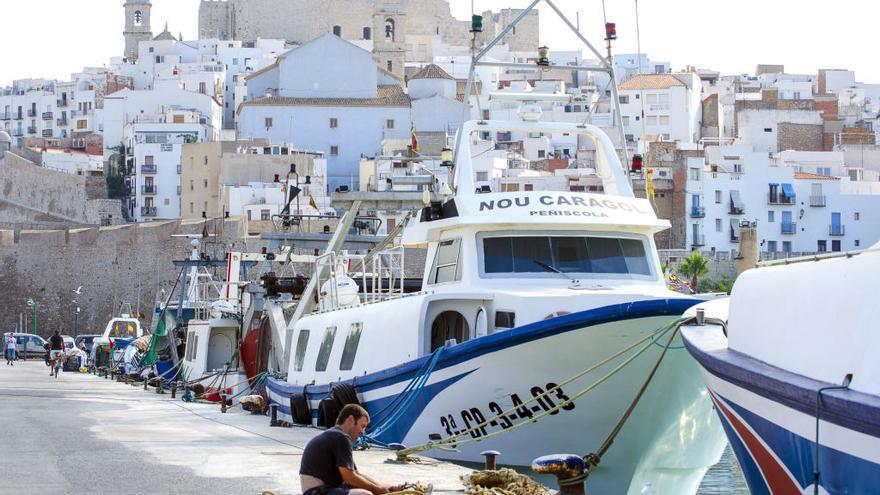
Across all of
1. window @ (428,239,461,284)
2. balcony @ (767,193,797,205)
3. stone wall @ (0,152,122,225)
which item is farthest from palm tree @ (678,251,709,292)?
window @ (428,239,461,284)

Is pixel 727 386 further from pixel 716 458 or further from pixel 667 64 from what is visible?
pixel 667 64

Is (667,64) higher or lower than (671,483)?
higher

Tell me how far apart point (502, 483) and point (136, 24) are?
376 ft

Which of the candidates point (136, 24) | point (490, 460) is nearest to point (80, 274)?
point (136, 24)

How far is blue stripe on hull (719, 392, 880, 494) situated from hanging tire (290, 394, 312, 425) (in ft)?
28.6

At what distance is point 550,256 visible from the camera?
1384 centimetres

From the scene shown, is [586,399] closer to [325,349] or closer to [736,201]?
[325,349]

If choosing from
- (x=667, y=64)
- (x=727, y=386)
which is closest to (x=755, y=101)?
(x=667, y=64)

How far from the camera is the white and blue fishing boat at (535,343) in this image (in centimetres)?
1201

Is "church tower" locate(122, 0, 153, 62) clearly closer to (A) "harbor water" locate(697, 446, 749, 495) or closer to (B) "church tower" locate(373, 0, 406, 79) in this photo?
(B) "church tower" locate(373, 0, 406, 79)

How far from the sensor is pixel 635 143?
7812cm

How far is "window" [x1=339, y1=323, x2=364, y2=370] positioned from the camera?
1536 cm

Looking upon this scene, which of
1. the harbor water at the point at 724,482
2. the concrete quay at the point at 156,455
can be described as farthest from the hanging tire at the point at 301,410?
the harbor water at the point at 724,482

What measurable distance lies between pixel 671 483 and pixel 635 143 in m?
66.2
